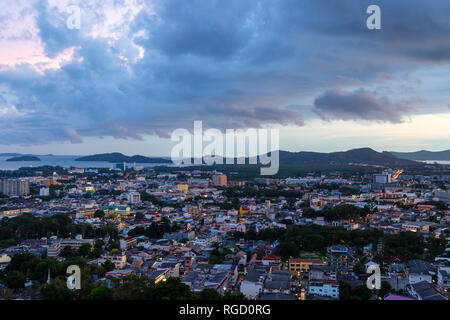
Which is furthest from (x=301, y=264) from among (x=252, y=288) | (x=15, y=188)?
(x=15, y=188)

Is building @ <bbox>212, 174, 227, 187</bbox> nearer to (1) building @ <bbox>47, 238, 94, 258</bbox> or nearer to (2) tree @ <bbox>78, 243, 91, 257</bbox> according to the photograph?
(1) building @ <bbox>47, 238, 94, 258</bbox>

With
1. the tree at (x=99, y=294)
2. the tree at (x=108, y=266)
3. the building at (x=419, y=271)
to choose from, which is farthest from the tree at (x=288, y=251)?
the tree at (x=99, y=294)

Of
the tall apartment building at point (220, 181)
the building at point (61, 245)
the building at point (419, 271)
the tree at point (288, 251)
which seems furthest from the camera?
the tall apartment building at point (220, 181)

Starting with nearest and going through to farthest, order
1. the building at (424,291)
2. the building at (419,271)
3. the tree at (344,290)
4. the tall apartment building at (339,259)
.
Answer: the building at (424,291) → the tree at (344,290) → the building at (419,271) → the tall apartment building at (339,259)

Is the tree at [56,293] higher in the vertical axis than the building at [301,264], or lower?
higher

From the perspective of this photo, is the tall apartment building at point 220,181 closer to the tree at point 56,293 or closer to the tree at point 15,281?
the tree at point 15,281

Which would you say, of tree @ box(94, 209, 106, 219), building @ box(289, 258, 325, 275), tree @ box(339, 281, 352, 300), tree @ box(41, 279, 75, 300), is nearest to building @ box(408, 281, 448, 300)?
tree @ box(339, 281, 352, 300)

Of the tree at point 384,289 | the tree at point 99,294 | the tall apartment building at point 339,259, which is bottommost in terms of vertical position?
the tall apartment building at point 339,259

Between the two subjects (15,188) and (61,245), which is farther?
(15,188)

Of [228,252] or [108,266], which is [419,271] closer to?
[228,252]
